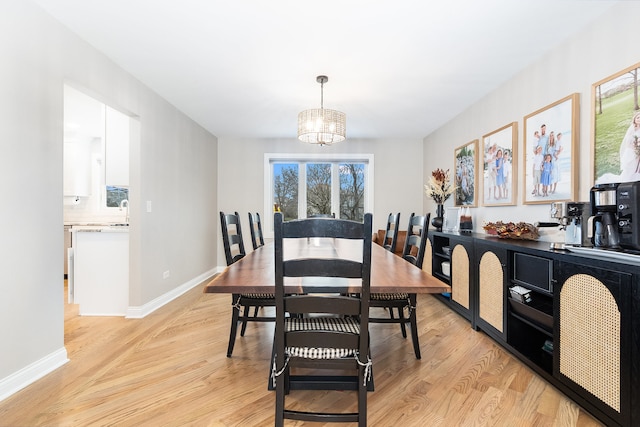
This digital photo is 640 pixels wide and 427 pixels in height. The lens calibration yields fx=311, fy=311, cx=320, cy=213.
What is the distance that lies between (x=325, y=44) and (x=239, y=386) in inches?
97.9

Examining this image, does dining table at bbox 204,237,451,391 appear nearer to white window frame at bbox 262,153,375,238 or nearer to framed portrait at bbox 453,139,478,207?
framed portrait at bbox 453,139,478,207

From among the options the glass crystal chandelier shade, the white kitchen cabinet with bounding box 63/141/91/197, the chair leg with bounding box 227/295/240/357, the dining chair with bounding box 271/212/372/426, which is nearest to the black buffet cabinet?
the dining chair with bounding box 271/212/372/426

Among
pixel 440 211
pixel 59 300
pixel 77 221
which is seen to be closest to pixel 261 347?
pixel 59 300

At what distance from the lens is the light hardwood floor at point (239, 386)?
159cm

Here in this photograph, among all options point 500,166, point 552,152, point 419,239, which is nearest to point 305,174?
point 500,166

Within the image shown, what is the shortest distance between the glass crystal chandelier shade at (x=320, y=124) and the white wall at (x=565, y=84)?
165 centimetres

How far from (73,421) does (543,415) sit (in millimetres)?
2388

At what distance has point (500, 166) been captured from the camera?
3.19 metres

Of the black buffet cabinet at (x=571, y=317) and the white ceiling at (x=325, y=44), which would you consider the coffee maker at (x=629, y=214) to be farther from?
the white ceiling at (x=325, y=44)

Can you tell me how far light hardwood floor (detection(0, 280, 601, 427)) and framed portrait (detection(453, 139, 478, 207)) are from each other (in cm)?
177

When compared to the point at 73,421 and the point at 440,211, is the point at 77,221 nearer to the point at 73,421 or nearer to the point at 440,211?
the point at 73,421

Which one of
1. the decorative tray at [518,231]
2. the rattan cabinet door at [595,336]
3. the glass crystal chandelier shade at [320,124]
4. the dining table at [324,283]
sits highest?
the glass crystal chandelier shade at [320,124]

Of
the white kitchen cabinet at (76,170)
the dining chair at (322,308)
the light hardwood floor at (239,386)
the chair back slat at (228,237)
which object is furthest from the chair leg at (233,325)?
the white kitchen cabinet at (76,170)

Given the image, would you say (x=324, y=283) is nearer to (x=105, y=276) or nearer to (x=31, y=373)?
(x=31, y=373)
